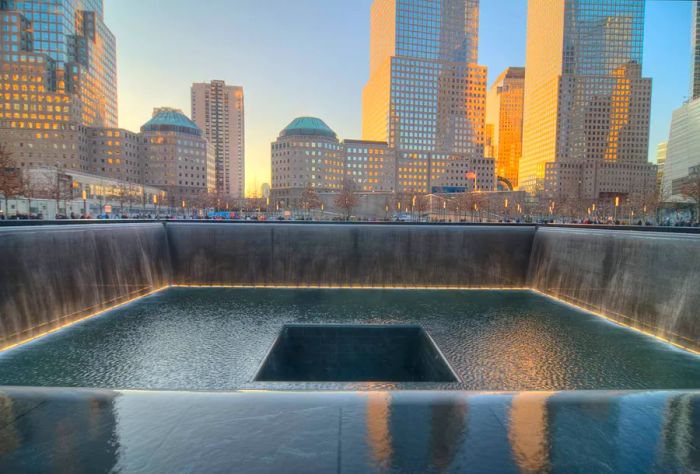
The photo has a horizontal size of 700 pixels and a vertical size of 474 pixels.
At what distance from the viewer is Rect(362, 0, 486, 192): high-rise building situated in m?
163

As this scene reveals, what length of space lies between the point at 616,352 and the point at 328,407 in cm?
1383

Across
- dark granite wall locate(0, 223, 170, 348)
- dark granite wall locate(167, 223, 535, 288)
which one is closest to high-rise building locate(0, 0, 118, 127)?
dark granite wall locate(167, 223, 535, 288)

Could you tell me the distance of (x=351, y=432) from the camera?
288 centimetres

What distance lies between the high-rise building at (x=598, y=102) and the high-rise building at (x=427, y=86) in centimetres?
3034

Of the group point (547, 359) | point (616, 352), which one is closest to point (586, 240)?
point (616, 352)

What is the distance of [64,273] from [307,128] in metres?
141

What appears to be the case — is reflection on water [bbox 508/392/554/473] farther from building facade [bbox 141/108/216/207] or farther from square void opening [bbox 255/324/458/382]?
building facade [bbox 141/108/216/207]

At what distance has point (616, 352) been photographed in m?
13.3

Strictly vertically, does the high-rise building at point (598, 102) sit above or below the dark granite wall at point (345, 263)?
above

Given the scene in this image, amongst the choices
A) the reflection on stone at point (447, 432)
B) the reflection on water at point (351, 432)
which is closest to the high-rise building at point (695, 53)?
the reflection on water at point (351, 432)

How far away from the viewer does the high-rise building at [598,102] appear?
6107 inches

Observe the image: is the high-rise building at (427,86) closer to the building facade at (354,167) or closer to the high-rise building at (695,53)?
the building facade at (354,167)

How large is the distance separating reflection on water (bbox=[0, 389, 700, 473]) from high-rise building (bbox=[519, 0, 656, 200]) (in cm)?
16824

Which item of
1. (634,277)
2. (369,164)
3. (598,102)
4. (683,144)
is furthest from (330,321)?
(598,102)
